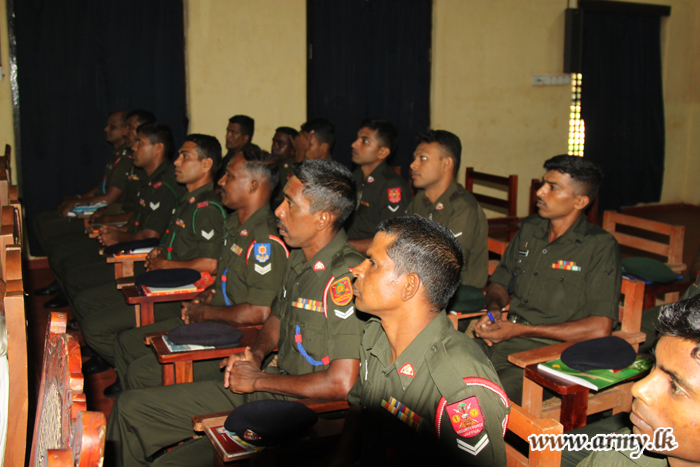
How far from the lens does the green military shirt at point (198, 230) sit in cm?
314

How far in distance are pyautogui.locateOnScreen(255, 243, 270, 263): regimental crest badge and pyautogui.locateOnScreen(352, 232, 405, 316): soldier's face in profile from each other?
95 cm

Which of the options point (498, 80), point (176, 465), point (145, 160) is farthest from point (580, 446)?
point (498, 80)

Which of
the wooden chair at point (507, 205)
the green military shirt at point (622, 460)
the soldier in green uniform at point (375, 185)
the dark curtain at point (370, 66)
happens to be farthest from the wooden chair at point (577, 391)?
the dark curtain at point (370, 66)

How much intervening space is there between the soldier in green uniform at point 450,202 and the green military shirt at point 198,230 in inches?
45.2

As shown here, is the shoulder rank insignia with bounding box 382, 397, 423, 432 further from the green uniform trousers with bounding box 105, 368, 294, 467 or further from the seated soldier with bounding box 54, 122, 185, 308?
the seated soldier with bounding box 54, 122, 185, 308

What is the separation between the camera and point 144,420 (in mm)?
2033

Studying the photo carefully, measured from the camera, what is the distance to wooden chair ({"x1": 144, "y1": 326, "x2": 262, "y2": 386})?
6.84ft

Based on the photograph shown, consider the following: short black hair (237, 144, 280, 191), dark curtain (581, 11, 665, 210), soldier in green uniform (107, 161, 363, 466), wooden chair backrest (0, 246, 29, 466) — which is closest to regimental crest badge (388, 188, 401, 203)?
short black hair (237, 144, 280, 191)

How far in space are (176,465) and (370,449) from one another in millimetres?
653

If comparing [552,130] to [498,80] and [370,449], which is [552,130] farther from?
[370,449]

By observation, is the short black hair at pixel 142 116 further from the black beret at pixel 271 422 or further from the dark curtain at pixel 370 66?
A: the black beret at pixel 271 422

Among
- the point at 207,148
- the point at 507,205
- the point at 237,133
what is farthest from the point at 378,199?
the point at 237,133

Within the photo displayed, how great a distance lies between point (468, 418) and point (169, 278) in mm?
1835

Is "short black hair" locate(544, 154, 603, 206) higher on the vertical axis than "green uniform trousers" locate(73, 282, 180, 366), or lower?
higher
